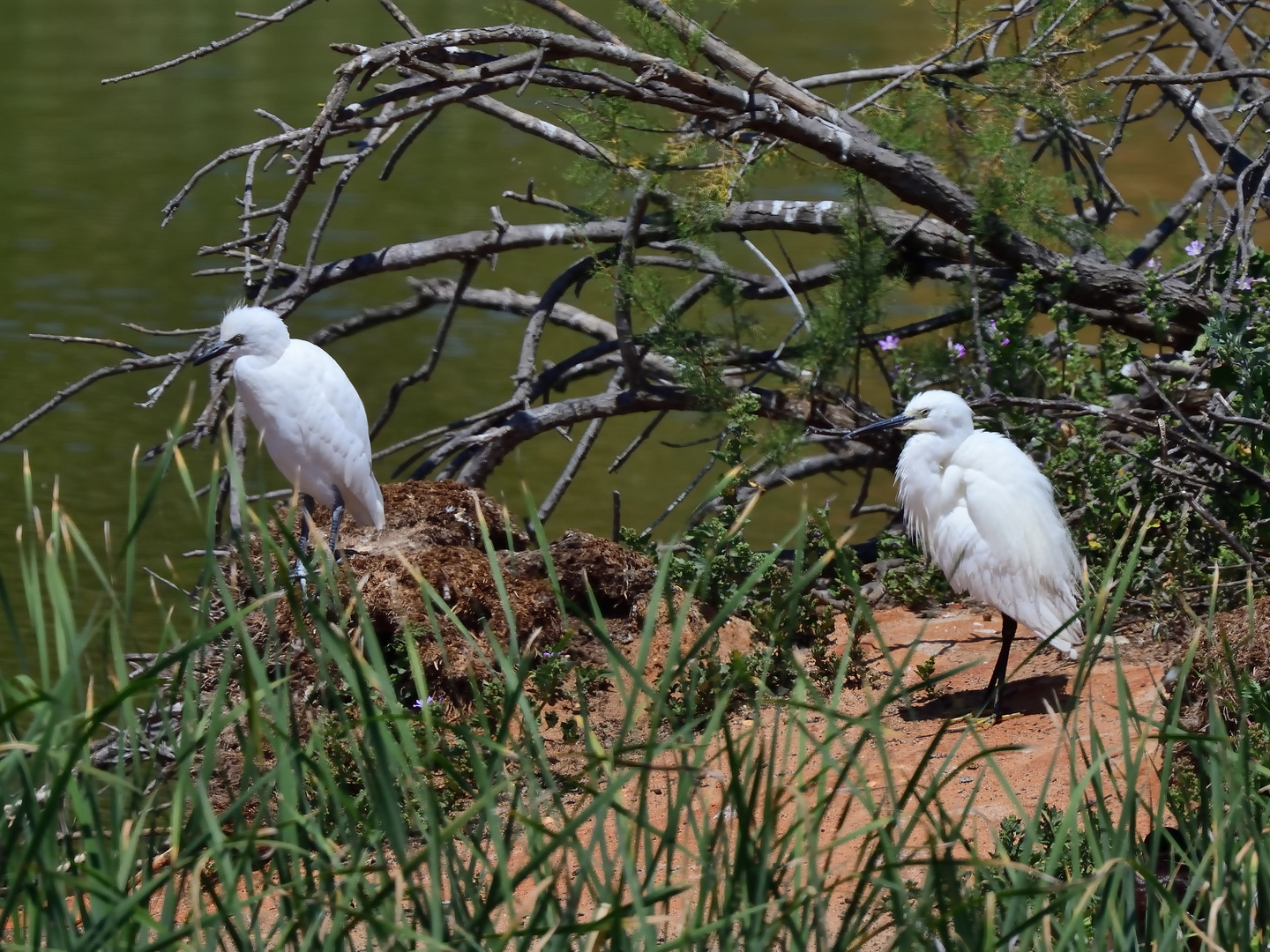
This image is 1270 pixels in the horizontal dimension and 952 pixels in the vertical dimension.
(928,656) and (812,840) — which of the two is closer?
(812,840)

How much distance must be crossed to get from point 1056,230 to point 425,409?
6.12 m

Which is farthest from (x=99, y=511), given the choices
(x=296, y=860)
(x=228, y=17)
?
(x=228, y=17)

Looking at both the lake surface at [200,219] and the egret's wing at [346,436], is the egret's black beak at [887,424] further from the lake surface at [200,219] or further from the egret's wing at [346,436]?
the egret's wing at [346,436]

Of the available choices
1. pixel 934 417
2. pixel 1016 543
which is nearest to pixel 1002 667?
pixel 1016 543

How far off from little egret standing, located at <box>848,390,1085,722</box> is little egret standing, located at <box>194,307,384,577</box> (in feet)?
5.13

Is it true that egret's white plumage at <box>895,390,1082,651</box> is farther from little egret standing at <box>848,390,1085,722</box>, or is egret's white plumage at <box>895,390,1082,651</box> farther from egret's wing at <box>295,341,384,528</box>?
egret's wing at <box>295,341,384,528</box>

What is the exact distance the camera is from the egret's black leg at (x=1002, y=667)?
3.68 metres

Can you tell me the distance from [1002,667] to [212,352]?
2354 mm

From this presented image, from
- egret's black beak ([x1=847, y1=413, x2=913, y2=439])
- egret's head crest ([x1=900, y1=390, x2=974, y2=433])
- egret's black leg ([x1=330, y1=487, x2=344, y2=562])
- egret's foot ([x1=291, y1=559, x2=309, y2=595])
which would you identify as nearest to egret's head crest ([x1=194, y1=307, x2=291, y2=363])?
egret's black leg ([x1=330, y1=487, x2=344, y2=562])

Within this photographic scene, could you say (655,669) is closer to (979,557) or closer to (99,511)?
(979,557)

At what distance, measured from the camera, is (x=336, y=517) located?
14.9 feet

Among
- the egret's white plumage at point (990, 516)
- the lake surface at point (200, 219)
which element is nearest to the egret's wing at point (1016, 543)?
the egret's white plumage at point (990, 516)

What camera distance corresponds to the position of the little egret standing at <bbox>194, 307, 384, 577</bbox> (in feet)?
15.2

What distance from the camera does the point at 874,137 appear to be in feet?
14.5
